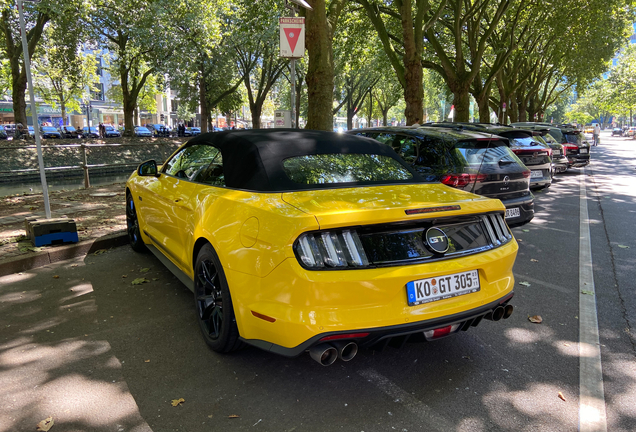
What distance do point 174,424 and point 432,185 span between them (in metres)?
2.48

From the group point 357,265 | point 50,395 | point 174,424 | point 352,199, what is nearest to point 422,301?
point 357,265

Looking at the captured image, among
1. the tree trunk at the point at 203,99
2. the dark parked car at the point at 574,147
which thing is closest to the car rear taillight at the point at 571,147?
the dark parked car at the point at 574,147

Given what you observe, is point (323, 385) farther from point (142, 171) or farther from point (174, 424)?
point (142, 171)

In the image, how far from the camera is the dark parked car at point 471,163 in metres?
6.05

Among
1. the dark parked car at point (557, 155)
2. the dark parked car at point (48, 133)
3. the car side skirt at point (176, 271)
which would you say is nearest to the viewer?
the car side skirt at point (176, 271)

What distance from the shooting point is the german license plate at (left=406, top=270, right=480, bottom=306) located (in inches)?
106

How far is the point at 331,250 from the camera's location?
2.62 metres

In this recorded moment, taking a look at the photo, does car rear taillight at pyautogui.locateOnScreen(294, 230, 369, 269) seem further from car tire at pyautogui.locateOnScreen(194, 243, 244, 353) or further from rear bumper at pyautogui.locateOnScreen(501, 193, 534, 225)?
rear bumper at pyautogui.locateOnScreen(501, 193, 534, 225)

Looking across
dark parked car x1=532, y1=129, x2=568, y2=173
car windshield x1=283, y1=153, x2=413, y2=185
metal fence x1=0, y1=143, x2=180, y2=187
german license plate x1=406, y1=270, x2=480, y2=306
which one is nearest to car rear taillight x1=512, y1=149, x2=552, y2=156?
dark parked car x1=532, y1=129, x2=568, y2=173

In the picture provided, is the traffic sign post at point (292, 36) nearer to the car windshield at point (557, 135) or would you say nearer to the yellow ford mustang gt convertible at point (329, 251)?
the yellow ford mustang gt convertible at point (329, 251)

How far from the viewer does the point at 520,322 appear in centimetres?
400

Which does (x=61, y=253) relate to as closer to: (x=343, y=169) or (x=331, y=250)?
(x=343, y=169)

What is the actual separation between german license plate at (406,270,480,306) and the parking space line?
0.91 meters

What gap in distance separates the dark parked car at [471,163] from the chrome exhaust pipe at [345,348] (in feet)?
12.5
